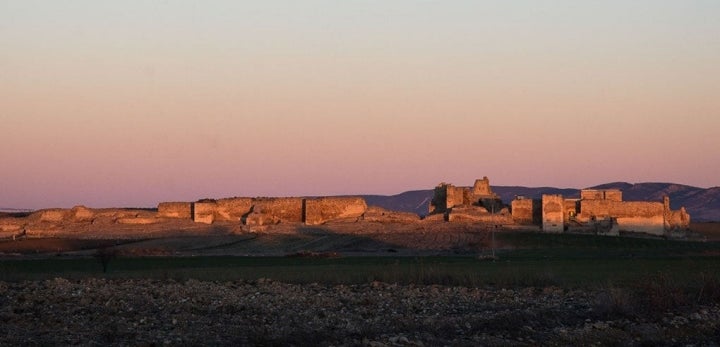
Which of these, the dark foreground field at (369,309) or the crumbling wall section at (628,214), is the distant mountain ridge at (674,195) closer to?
the crumbling wall section at (628,214)

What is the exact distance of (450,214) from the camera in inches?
2783

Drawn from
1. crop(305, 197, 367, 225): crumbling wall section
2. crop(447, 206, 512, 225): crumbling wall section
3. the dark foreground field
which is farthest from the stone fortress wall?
the dark foreground field

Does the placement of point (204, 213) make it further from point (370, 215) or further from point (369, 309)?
point (369, 309)

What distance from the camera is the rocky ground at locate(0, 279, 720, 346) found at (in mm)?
18844

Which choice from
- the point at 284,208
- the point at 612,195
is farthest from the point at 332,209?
the point at 612,195

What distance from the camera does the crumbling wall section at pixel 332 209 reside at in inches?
2923

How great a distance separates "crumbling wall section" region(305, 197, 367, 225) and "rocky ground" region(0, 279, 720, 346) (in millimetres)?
45560

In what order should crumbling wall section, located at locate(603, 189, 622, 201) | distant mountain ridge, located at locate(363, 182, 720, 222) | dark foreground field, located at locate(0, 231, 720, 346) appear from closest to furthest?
dark foreground field, located at locate(0, 231, 720, 346) → crumbling wall section, located at locate(603, 189, 622, 201) → distant mountain ridge, located at locate(363, 182, 720, 222)

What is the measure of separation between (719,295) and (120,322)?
12.9 m

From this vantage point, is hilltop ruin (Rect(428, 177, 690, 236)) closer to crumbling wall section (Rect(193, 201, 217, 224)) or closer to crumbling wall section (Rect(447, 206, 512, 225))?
crumbling wall section (Rect(447, 206, 512, 225))

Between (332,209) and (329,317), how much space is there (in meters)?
52.7

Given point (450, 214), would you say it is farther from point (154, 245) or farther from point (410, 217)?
point (154, 245)

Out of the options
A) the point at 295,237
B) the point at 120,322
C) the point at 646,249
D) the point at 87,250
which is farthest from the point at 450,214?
the point at 120,322

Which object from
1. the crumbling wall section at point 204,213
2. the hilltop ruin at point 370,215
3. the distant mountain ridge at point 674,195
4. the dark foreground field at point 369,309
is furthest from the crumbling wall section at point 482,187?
the distant mountain ridge at point 674,195
